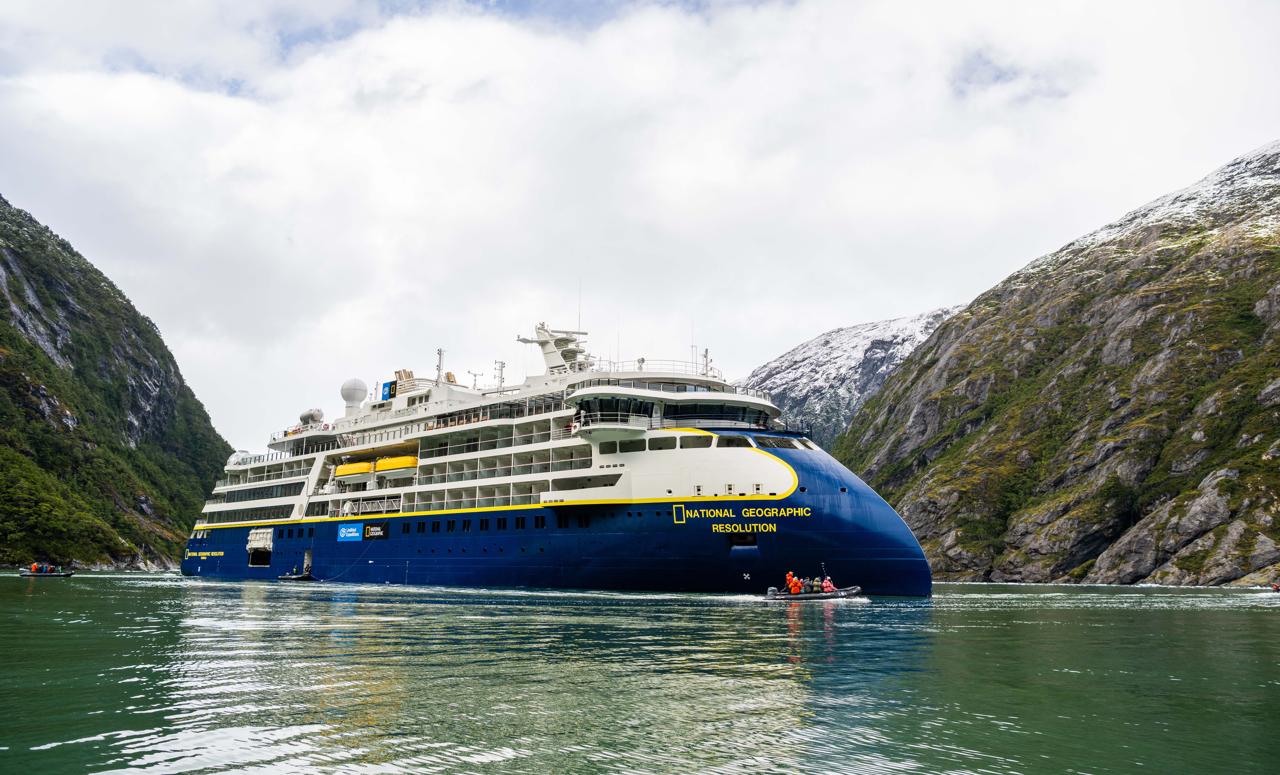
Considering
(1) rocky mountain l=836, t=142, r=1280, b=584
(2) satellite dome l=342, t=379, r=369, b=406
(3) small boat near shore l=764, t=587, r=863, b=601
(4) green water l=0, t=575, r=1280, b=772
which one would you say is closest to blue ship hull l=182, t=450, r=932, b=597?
(3) small boat near shore l=764, t=587, r=863, b=601

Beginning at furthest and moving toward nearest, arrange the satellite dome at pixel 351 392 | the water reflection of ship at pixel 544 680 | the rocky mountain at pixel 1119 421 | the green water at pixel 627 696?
the rocky mountain at pixel 1119 421 → the satellite dome at pixel 351 392 → the water reflection of ship at pixel 544 680 → the green water at pixel 627 696

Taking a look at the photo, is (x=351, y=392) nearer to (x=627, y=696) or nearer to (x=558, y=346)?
(x=558, y=346)

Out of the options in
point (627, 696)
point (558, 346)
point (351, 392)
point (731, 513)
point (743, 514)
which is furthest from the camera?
point (351, 392)

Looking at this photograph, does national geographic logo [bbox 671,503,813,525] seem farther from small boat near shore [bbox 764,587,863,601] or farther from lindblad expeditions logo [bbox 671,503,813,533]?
small boat near shore [bbox 764,587,863,601]

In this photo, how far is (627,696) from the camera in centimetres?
1773

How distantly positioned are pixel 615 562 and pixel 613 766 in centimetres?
3945

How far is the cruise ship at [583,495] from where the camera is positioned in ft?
159

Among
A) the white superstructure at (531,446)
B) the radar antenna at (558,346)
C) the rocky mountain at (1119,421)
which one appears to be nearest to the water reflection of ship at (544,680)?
the white superstructure at (531,446)

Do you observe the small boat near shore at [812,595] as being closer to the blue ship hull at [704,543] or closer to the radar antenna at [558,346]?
the blue ship hull at [704,543]

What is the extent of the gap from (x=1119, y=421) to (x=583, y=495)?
10962 centimetres

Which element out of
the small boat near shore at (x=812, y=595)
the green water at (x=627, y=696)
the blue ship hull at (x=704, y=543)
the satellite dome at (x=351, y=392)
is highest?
the satellite dome at (x=351, y=392)

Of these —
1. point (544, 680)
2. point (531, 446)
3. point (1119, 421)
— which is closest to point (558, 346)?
point (531, 446)

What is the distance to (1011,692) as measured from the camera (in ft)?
62.3

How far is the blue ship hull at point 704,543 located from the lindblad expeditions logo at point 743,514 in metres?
0.05
